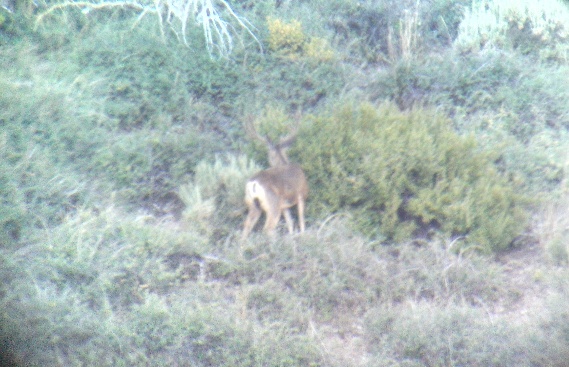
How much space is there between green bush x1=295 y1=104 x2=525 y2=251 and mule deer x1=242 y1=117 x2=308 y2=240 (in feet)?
1.25

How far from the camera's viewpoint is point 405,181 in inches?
391

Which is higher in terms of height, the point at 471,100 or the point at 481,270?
the point at 471,100

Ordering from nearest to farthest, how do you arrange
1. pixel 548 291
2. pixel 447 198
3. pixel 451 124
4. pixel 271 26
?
pixel 548 291, pixel 447 198, pixel 451 124, pixel 271 26

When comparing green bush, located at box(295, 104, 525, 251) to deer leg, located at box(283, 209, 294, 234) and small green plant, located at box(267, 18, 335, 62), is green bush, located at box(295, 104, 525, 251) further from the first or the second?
small green plant, located at box(267, 18, 335, 62)

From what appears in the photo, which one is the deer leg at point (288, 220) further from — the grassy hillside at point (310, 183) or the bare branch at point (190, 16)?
the bare branch at point (190, 16)

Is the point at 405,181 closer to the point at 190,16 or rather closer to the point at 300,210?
the point at 300,210

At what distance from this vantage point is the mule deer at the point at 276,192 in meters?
9.16

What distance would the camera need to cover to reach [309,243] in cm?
895

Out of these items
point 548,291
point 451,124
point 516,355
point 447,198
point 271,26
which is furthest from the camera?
point 271,26

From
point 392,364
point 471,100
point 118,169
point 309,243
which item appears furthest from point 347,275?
point 471,100

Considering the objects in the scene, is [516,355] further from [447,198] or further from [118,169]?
[118,169]

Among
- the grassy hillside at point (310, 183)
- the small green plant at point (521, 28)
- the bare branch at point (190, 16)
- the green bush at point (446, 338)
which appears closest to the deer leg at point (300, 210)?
the grassy hillside at point (310, 183)

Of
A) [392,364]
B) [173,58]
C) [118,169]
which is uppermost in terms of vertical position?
[173,58]

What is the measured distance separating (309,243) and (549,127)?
5.02m
